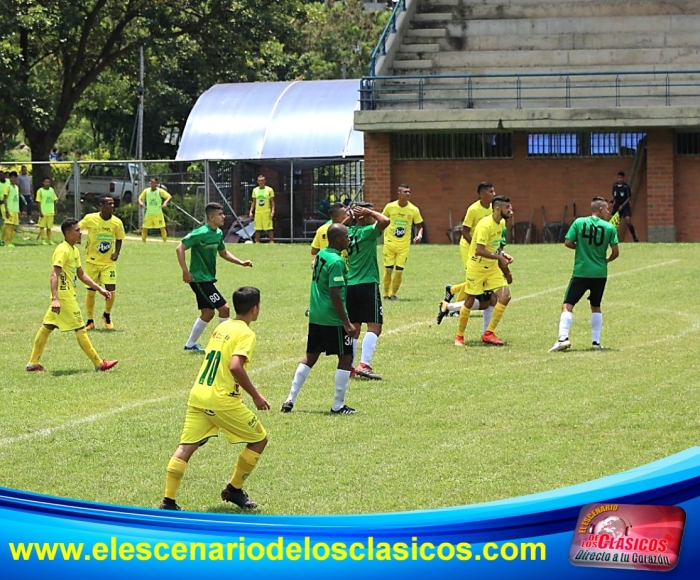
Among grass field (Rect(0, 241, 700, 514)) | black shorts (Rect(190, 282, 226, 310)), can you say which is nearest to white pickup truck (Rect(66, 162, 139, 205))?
grass field (Rect(0, 241, 700, 514))

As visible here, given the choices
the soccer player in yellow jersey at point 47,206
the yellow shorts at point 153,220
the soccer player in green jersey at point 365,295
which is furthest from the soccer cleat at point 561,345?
the soccer player in yellow jersey at point 47,206

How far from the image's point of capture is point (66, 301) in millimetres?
14586

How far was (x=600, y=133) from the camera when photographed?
122ft

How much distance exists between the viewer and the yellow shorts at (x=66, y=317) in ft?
47.4

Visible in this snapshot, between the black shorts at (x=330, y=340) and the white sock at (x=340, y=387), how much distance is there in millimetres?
186

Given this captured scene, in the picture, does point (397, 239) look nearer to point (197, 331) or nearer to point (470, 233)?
point (470, 233)

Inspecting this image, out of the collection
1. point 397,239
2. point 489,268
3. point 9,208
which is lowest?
point 489,268

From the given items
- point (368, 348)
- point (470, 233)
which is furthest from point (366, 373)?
point (470, 233)

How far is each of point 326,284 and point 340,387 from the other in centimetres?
96

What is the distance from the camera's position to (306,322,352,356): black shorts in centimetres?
1175

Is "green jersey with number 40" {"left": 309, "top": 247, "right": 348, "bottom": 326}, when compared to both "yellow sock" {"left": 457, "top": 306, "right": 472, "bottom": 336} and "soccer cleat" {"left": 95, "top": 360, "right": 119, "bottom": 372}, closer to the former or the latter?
"soccer cleat" {"left": 95, "top": 360, "right": 119, "bottom": 372}

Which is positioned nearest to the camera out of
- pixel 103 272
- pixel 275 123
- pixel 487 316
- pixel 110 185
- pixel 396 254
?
pixel 487 316

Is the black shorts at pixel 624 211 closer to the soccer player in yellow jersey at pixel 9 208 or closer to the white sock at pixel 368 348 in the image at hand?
the soccer player in yellow jersey at pixel 9 208

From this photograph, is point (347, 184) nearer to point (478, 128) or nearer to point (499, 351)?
point (478, 128)
